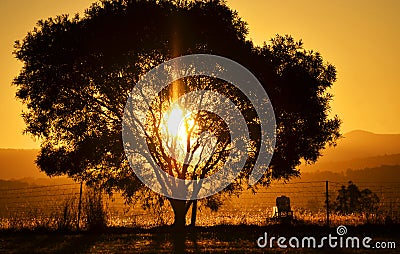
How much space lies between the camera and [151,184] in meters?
33.0

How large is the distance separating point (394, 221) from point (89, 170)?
15867 millimetres

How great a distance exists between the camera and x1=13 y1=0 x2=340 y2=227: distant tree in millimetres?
31891

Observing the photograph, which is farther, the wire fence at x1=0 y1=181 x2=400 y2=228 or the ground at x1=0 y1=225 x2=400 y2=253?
the wire fence at x1=0 y1=181 x2=400 y2=228

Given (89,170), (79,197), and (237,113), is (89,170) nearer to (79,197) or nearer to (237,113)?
(79,197)
